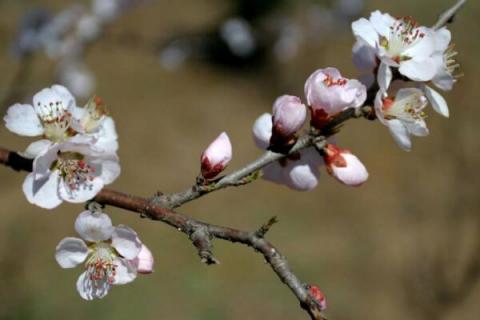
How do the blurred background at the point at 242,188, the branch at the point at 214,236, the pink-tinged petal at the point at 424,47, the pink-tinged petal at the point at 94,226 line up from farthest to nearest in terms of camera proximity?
the blurred background at the point at 242,188 < the pink-tinged petal at the point at 424,47 < the pink-tinged petal at the point at 94,226 < the branch at the point at 214,236

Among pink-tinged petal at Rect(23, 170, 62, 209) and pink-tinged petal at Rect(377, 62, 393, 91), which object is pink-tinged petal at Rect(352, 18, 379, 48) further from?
pink-tinged petal at Rect(23, 170, 62, 209)

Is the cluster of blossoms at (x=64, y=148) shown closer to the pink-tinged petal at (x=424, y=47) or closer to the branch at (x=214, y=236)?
the branch at (x=214, y=236)

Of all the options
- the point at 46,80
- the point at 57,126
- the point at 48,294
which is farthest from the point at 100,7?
the point at 57,126

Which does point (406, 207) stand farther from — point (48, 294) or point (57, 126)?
point (57, 126)

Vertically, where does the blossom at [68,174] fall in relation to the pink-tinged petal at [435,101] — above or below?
below

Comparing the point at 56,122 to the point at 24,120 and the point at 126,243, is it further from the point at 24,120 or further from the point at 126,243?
the point at 126,243

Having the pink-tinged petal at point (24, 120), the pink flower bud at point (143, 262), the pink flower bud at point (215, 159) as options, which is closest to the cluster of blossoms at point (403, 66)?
the pink flower bud at point (215, 159)

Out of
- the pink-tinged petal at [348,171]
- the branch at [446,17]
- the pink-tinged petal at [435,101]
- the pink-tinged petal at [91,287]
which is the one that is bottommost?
the pink-tinged petal at [91,287]

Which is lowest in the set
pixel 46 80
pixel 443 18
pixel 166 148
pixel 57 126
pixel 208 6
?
pixel 166 148
